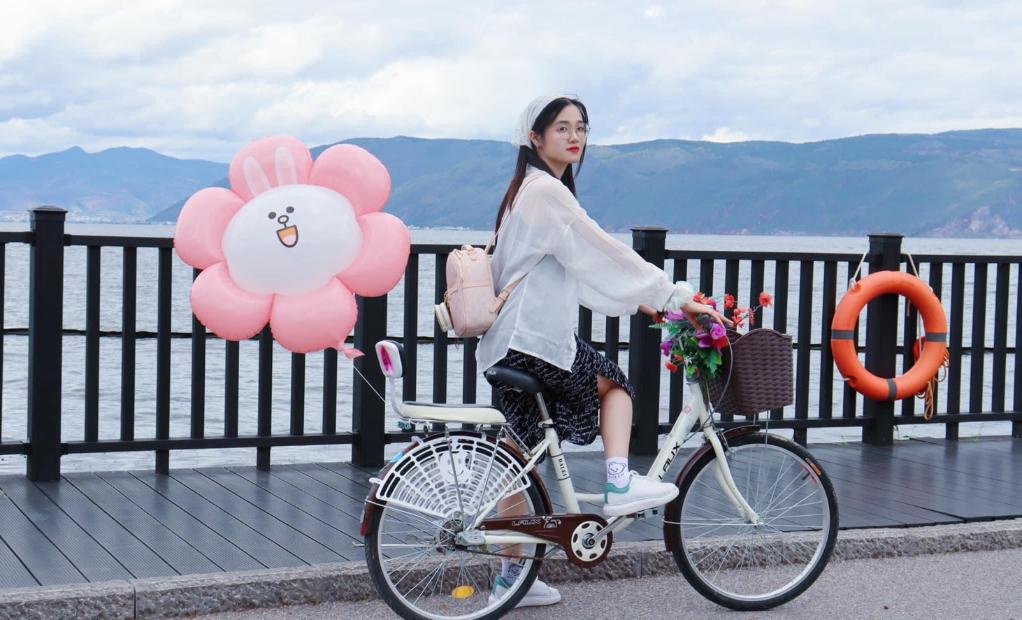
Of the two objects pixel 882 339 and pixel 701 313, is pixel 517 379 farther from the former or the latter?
pixel 882 339

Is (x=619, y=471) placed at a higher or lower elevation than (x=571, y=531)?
higher

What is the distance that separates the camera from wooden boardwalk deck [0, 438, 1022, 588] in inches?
179

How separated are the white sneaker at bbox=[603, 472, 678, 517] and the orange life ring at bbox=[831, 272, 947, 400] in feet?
10.9

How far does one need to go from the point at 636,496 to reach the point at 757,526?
56 centimetres

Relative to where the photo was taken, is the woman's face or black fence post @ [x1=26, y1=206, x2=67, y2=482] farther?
black fence post @ [x1=26, y1=206, x2=67, y2=482]

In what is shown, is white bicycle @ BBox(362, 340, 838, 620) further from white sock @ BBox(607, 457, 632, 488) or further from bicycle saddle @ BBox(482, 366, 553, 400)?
white sock @ BBox(607, 457, 632, 488)

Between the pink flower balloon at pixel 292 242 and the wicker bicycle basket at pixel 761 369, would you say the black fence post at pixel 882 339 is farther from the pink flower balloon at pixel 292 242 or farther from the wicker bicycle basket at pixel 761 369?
the pink flower balloon at pixel 292 242

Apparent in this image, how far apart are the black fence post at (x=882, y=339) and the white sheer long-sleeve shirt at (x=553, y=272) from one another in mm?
3857

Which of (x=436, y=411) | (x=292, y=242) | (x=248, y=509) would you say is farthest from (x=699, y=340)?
(x=248, y=509)

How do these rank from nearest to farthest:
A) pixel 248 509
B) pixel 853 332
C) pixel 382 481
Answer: pixel 382 481, pixel 248 509, pixel 853 332

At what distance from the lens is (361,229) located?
14.8ft

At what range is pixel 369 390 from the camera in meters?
6.39

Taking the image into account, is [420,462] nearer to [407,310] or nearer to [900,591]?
[900,591]

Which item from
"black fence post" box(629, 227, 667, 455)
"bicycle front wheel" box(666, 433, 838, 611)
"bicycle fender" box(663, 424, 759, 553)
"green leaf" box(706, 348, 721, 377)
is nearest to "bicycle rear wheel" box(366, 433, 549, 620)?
"bicycle fender" box(663, 424, 759, 553)
